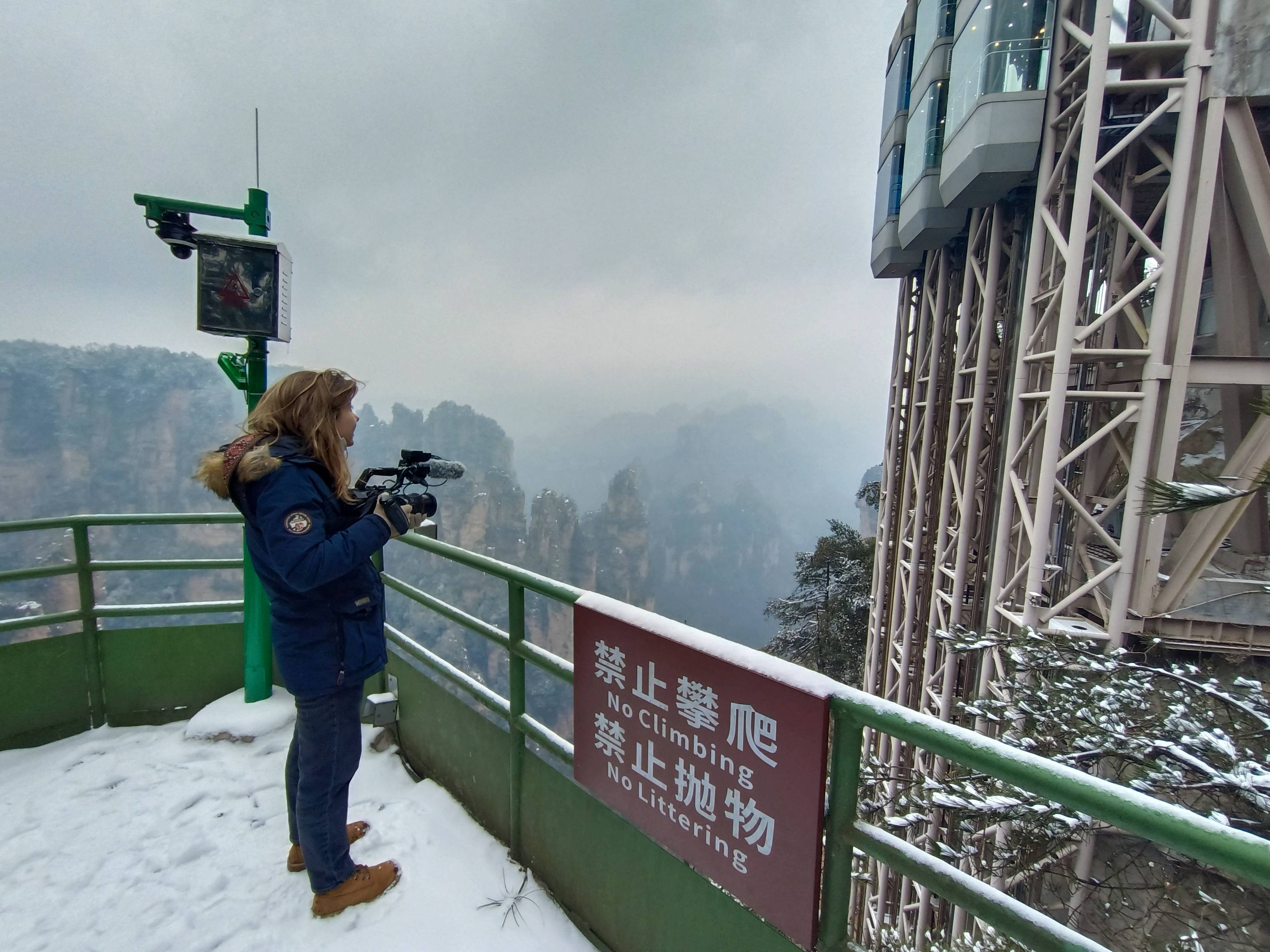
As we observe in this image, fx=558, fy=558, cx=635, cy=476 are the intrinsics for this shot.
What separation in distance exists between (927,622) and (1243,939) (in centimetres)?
771

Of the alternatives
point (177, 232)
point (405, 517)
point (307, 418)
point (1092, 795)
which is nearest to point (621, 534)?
point (177, 232)

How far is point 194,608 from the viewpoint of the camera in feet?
11.9

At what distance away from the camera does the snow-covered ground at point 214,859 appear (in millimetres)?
2168

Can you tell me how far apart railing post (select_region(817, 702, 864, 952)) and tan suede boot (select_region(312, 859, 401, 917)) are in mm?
1867

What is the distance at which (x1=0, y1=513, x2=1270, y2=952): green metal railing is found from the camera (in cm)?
88

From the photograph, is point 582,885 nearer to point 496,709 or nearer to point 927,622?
point 496,709

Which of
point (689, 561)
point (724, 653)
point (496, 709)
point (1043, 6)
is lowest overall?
point (689, 561)

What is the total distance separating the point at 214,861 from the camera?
2.55 meters

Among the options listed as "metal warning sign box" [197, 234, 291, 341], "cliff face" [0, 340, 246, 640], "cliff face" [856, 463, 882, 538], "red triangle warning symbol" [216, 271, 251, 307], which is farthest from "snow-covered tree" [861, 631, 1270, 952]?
"cliff face" [0, 340, 246, 640]

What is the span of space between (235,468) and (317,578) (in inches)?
17.2

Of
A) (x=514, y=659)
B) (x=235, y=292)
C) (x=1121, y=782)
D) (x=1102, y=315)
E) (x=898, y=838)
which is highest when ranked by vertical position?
(x=1102, y=315)

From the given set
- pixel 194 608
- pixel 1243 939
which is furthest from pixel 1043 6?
pixel 194 608

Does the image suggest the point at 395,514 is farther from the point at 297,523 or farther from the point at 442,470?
the point at 442,470

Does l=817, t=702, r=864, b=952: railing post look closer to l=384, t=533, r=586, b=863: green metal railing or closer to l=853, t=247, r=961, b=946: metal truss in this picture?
l=384, t=533, r=586, b=863: green metal railing
